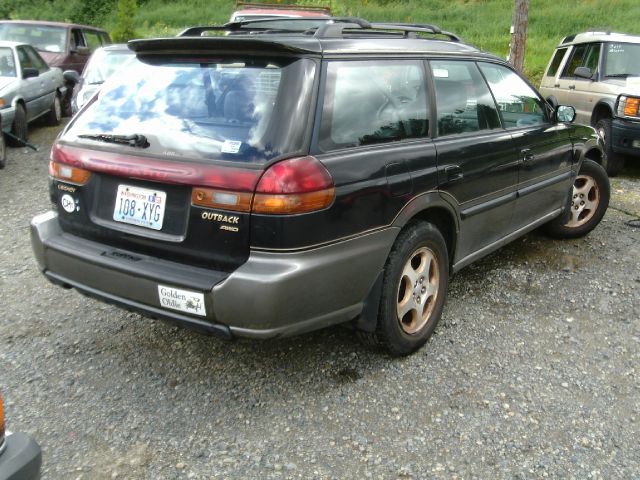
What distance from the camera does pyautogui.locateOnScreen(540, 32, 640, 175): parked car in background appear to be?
755 centimetres

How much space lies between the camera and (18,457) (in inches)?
68.4

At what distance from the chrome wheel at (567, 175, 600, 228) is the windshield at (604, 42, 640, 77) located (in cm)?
357

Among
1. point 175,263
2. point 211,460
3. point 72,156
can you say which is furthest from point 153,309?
point 72,156

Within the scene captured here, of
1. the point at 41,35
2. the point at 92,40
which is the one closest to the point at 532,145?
the point at 41,35

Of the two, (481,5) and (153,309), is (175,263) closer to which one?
(153,309)

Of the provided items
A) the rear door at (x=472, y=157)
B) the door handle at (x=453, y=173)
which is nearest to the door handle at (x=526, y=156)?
the rear door at (x=472, y=157)

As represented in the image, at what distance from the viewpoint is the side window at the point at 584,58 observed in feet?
27.9

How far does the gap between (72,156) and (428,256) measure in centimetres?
195

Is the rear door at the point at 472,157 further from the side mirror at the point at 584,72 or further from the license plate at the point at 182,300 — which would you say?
the side mirror at the point at 584,72

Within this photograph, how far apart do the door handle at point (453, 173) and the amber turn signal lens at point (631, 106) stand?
197 inches

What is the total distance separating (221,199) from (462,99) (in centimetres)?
184

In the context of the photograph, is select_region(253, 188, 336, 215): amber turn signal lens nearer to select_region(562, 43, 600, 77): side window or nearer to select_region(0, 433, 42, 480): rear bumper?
select_region(0, 433, 42, 480): rear bumper

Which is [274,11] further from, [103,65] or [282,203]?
[282,203]

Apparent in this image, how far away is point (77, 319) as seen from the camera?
12.7 feet
